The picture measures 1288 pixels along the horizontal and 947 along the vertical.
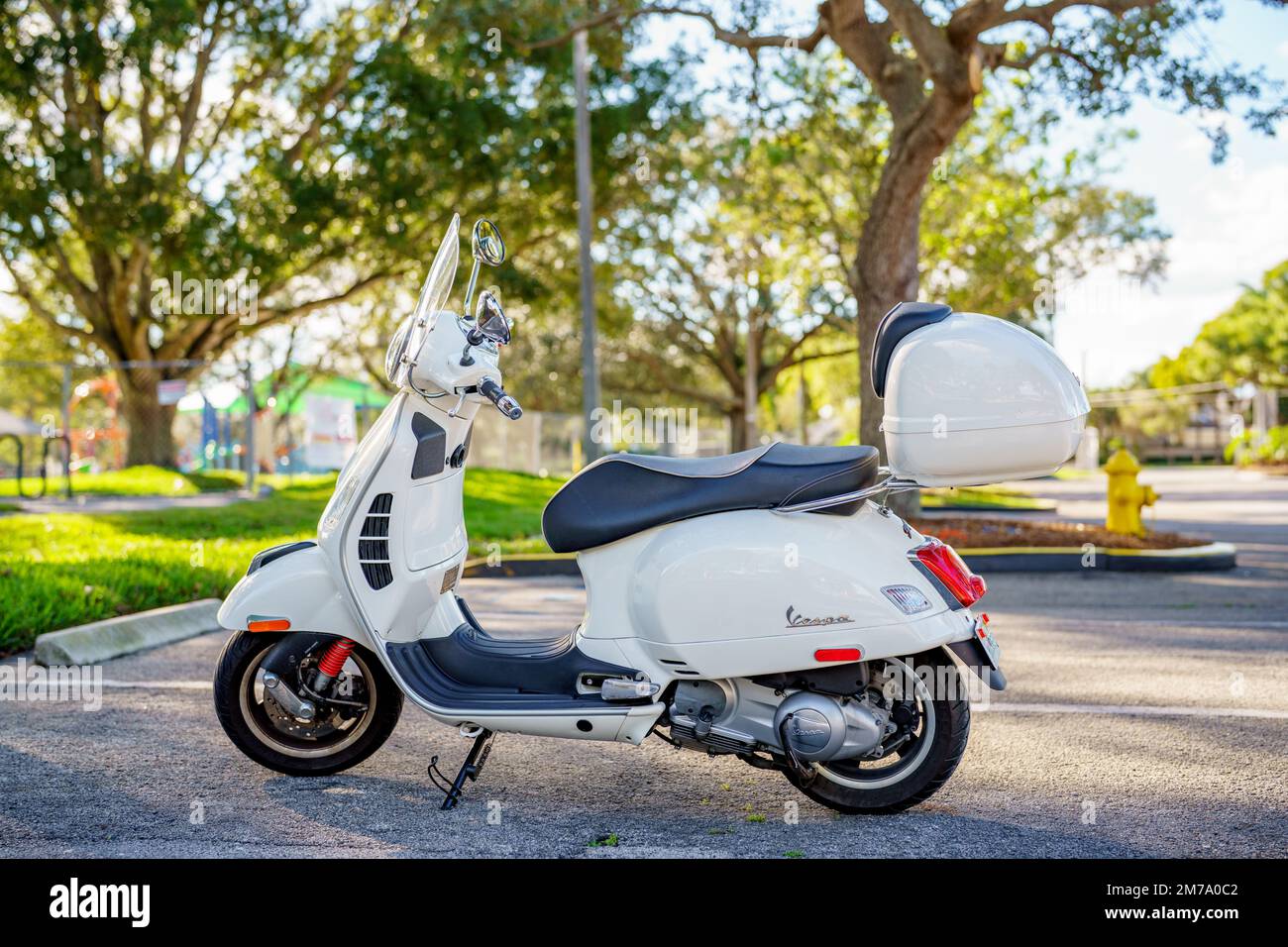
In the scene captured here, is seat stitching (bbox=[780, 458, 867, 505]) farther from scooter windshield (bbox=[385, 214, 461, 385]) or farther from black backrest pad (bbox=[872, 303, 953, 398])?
scooter windshield (bbox=[385, 214, 461, 385])

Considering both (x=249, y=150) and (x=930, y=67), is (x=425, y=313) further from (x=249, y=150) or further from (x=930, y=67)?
(x=249, y=150)

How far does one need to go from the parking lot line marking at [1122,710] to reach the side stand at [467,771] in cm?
226

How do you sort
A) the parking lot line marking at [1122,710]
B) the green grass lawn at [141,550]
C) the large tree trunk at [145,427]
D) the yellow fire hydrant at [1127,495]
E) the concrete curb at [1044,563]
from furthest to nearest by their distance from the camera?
1. the large tree trunk at [145,427]
2. the yellow fire hydrant at [1127,495]
3. the concrete curb at [1044,563]
4. the green grass lawn at [141,550]
5. the parking lot line marking at [1122,710]

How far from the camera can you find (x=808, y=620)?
3709 millimetres

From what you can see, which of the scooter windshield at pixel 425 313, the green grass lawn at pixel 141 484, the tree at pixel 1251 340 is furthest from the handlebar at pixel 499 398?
the tree at pixel 1251 340

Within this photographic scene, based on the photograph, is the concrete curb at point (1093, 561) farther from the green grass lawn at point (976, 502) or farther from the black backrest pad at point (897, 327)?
the black backrest pad at point (897, 327)

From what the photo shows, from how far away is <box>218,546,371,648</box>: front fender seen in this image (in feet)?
13.7

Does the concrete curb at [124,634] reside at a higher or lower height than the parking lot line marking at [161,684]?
higher

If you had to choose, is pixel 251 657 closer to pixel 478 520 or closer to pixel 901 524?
pixel 901 524

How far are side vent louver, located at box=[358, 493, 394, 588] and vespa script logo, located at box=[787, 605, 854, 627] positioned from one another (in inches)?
52.9

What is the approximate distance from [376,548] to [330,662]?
43 centimetres

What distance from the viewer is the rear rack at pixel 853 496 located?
147 inches

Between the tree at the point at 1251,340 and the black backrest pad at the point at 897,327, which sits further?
the tree at the point at 1251,340

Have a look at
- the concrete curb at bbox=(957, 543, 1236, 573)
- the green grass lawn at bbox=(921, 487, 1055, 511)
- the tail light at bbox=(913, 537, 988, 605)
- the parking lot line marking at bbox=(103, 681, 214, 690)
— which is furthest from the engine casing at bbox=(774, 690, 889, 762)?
the green grass lawn at bbox=(921, 487, 1055, 511)
